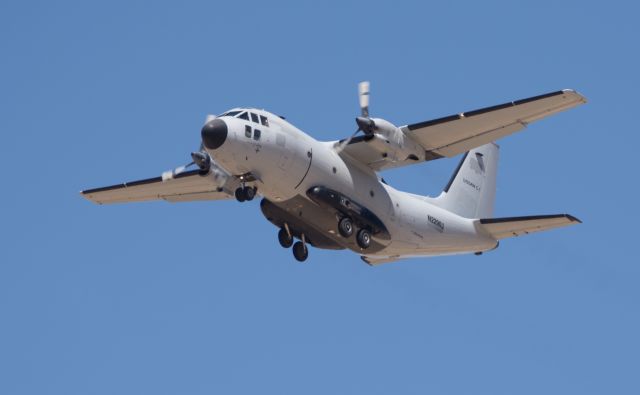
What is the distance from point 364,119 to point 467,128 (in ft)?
7.64

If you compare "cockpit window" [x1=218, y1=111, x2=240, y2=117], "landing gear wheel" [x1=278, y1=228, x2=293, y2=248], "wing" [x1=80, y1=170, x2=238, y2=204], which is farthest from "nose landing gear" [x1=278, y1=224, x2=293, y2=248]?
"cockpit window" [x1=218, y1=111, x2=240, y2=117]

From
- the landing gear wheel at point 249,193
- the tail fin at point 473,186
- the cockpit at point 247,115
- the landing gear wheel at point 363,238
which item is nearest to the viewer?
the cockpit at point 247,115

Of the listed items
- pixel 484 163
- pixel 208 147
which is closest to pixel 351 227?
pixel 208 147

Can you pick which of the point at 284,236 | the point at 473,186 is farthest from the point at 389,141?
the point at 473,186

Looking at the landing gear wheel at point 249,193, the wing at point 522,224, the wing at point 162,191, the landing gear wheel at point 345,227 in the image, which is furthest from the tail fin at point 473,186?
the landing gear wheel at point 249,193

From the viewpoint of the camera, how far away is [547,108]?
23422 millimetres

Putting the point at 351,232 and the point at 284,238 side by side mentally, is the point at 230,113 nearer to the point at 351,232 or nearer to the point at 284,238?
the point at 284,238

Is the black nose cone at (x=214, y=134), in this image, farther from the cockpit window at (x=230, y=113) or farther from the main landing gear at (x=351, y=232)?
the main landing gear at (x=351, y=232)

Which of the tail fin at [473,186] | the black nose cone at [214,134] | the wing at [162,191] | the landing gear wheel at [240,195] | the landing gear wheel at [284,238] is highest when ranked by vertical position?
the tail fin at [473,186]

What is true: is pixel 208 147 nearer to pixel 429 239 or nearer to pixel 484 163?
pixel 429 239

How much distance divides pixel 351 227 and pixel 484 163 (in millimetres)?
7541

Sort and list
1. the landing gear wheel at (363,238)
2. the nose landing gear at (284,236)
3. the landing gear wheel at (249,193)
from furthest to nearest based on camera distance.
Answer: the nose landing gear at (284,236)
the landing gear wheel at (363,238)
the landing gear wheel at (249,193)

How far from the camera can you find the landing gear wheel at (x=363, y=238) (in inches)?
968

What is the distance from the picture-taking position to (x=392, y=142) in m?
24.4
